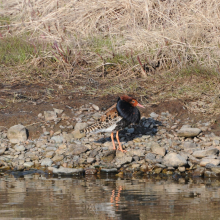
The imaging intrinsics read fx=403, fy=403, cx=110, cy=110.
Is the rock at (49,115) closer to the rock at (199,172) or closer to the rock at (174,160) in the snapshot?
the rock at (174,160)

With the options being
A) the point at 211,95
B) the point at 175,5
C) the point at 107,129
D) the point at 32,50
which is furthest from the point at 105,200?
the point at 175,5

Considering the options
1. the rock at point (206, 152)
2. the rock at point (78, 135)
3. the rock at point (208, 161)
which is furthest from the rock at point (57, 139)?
the rock at point (208, 161)

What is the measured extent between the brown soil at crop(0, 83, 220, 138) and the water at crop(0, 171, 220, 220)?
167cm

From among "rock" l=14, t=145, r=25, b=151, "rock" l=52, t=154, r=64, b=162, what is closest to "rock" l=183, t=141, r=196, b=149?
"rock" l=52, t=154, r=64, b=162

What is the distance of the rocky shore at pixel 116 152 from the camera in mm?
6137

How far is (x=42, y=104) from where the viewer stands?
8133mm

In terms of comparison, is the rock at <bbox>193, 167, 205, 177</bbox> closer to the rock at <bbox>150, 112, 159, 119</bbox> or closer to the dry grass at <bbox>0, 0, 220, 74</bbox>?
the rock at <bbox>150, 112, 159, 119</bbox>

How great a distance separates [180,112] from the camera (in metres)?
7.77

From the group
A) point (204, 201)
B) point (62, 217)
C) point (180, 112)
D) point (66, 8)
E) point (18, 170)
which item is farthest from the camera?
point (66, 8)

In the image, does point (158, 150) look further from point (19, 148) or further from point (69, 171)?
point (19, 148)

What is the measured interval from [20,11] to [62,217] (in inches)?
382

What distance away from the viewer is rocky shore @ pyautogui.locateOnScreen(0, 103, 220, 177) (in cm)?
614

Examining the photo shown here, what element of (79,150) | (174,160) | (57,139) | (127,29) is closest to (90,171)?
(79,150)

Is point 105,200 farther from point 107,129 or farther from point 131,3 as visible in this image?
point 131,3
